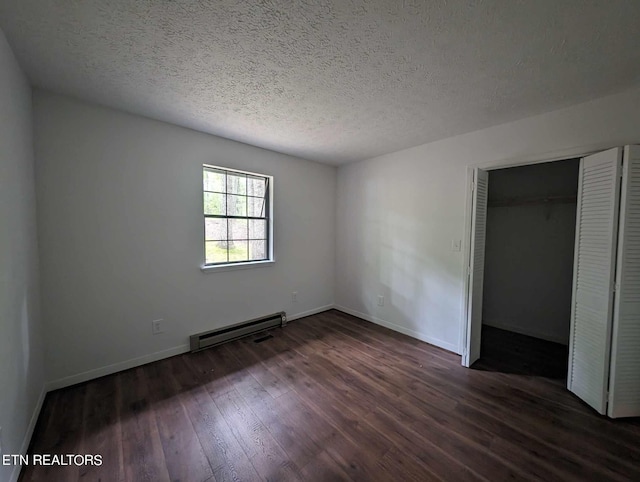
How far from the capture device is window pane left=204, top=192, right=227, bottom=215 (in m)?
2.90

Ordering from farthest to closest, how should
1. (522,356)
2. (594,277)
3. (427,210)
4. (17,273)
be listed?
(427,210) → (522,356) → (594,277) → (17,273)

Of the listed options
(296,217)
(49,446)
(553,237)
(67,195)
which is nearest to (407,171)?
(296,217)

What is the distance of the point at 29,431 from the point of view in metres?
1.59

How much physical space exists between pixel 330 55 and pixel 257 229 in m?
2.33

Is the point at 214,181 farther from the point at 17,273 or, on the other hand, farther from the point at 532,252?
the point at 532,252

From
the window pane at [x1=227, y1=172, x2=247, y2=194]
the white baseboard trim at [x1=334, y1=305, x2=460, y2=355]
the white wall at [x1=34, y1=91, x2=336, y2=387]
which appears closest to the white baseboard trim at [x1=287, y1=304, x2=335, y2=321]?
the white baseboard trim at [x1=334, y1=305, x2=460, y2=355]

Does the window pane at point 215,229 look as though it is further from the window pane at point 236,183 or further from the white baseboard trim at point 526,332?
the white baseboard trim at point 526,332

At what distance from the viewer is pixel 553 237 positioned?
10.5ft

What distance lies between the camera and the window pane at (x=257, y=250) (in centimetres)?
337

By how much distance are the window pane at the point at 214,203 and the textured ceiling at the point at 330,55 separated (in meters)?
0.87

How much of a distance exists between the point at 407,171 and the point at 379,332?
2219 millimetres

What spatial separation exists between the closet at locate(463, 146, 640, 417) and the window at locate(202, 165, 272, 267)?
3.25m

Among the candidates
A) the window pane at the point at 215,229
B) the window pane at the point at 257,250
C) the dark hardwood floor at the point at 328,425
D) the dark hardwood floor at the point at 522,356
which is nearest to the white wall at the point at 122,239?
the window pane at the point at 215,229

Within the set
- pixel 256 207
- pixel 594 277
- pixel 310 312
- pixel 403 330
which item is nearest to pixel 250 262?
pixel 256 207
